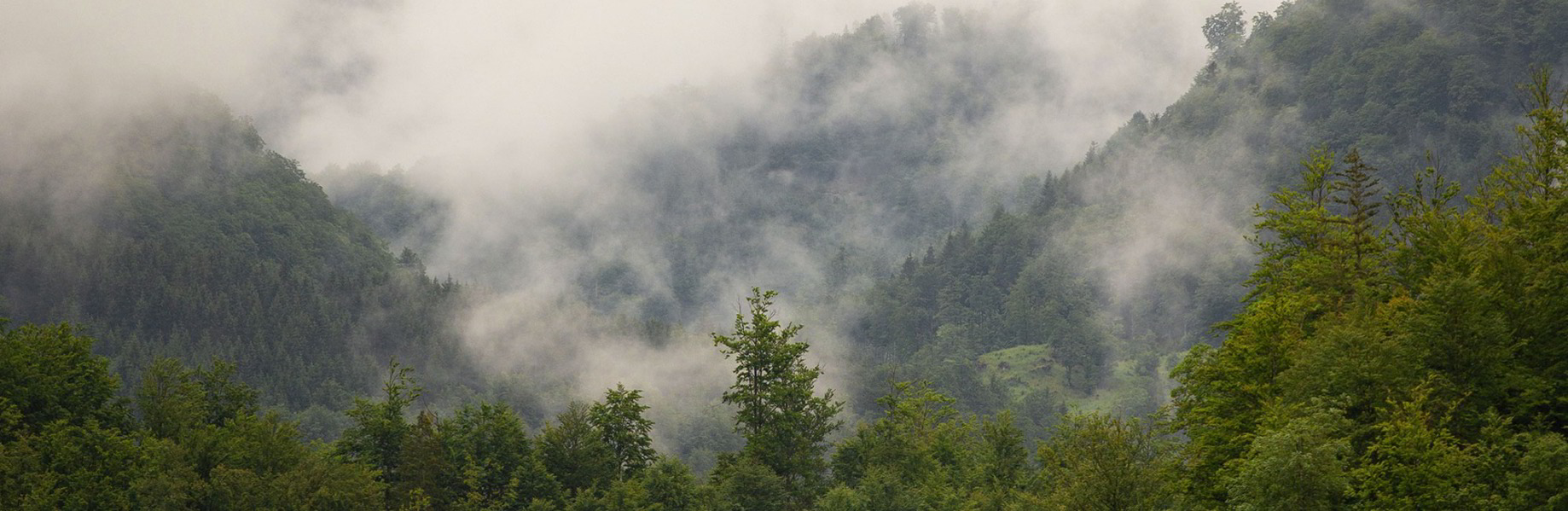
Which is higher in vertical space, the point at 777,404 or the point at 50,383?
the point at 50,383

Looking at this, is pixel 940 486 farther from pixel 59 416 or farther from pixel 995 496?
pixel 59 416

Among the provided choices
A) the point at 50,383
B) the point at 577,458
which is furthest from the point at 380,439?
the point at 50,383

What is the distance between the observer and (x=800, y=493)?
7712 cm

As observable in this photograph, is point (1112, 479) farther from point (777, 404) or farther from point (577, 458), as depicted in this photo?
point (577, 458)

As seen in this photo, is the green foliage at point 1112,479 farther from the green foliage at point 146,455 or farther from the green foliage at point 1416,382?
the green foliage at point 146,455

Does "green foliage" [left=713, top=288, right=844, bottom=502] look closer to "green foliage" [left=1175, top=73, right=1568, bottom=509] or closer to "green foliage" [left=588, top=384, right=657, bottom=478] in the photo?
"green foliage" [left=588, top=384, right=657, bottom=478]

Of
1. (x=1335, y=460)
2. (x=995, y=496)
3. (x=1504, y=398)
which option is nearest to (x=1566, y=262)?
(x=1504, y=398)

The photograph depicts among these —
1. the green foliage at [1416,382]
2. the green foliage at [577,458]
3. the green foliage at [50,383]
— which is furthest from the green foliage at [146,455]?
the green foliage at [1416,382]

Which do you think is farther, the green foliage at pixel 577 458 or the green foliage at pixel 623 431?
the green foliage at pixel 623 431

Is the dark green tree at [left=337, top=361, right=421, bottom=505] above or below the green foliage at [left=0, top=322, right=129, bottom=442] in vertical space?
below

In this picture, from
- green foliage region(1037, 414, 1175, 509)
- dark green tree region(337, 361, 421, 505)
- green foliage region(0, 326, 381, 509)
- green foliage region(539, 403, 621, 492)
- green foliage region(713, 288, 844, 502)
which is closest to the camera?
green foliage region(1037, 414, 1175, 509)

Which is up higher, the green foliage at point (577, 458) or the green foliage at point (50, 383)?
the green foliage at point (50, 383)

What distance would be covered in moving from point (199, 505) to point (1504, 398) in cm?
5799

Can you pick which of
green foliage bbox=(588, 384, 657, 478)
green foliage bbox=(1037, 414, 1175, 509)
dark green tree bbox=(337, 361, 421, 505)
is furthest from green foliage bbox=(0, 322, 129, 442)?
green foliage bbox=(1037, 414, 1175, 509)
